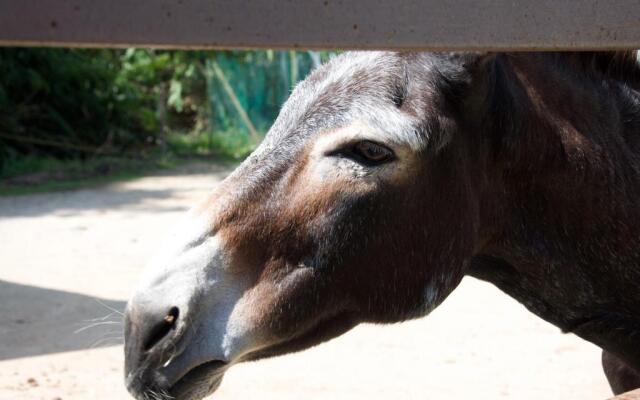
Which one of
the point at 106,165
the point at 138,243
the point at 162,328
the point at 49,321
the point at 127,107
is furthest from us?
the point at 127,107

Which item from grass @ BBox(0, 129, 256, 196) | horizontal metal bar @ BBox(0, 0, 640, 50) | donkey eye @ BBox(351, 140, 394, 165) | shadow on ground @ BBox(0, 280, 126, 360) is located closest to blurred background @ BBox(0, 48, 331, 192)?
grass @ BBox(0, 129, 256, 196)

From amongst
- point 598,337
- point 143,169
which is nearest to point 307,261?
point 598,337

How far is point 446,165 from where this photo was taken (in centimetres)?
261

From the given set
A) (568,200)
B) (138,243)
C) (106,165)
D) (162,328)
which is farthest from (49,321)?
(106,165)

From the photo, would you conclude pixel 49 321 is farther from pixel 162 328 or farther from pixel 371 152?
pixel 371 152

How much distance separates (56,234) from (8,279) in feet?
6.33

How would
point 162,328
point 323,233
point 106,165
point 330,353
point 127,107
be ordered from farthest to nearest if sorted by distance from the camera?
point 127,107 < point 106,165 < point 330,353 < point 323,233 < point 162,328

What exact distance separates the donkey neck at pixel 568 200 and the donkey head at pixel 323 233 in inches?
6.7

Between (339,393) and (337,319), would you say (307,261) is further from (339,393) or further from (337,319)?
(339,393)

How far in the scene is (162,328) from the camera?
2336 mm

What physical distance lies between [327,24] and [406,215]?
0.97m

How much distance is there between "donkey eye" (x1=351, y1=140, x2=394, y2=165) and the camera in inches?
98.8

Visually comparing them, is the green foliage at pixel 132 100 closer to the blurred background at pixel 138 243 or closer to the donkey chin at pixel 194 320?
the blurred background at pixel 138 243

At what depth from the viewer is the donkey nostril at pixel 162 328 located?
232cm
